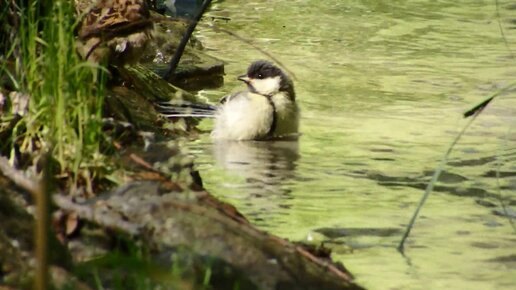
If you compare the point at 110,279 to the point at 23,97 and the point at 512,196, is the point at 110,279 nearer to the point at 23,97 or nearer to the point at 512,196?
the point at 23,97

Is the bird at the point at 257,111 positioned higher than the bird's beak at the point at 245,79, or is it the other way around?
the bird's beak at the point at 245,79

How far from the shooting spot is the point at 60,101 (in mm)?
4047

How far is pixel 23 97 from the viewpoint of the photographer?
430cm

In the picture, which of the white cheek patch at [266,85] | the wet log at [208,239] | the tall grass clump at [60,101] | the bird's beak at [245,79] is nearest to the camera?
the wet log at [208,239]

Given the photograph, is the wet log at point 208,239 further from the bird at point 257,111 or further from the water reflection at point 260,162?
the bird at point 257,111

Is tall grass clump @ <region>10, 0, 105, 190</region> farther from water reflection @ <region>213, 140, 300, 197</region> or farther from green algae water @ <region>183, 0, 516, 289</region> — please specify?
water reflection @ <region>213, 140, 300, 197</region>

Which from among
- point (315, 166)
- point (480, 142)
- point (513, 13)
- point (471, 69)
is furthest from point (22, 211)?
point (513, 13)

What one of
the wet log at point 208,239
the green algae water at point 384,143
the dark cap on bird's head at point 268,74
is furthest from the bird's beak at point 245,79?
the wet log at point 208,239

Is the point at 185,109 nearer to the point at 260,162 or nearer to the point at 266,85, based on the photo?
the point at 266,85

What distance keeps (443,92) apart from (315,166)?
2.23 meters

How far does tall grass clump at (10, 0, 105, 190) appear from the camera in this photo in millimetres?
4008

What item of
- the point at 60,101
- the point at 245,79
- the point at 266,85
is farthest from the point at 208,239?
the point at 245,79

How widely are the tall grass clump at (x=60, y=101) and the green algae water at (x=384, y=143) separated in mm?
1080

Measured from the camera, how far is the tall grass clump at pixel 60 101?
13.1 ft
